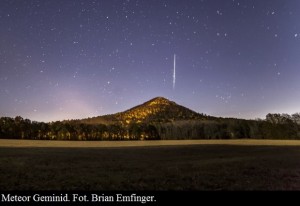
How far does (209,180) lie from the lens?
1897 centimetres

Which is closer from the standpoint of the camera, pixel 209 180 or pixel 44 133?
pixel 209 180

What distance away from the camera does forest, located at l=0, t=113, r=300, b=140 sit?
116 meters

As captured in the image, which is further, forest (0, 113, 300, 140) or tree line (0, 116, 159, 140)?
forest (0, 113, 300, 140)

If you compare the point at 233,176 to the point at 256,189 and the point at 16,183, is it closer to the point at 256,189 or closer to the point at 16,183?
the point at 256,189

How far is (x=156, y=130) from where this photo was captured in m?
143

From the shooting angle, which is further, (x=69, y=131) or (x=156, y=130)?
(x=156, y=130)

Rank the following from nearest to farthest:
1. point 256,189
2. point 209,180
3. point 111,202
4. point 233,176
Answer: point 111,202 → point 256,189 → point 209,180 → point 233,176

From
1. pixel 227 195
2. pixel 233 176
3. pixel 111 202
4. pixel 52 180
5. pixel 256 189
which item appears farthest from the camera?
pixel 233 176

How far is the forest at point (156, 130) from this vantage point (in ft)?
380

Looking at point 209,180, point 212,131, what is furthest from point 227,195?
point 212,131

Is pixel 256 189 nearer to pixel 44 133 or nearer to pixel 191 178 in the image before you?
pixel 191 178

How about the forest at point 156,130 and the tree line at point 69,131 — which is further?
the forest at point 156,130

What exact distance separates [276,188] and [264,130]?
366ft

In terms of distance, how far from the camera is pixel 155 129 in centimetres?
14338
